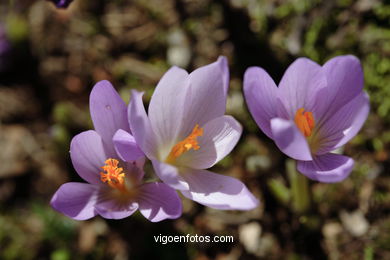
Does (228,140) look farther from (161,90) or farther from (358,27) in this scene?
(358,27)

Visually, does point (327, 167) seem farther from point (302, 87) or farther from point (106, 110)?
point (106, 110)

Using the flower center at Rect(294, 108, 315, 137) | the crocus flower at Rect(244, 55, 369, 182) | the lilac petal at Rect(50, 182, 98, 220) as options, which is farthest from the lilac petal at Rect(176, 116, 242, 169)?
the lilac petal at Rect(50, 182, 98, 220)

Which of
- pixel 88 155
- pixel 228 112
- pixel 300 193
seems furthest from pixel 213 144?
pixel 228 112

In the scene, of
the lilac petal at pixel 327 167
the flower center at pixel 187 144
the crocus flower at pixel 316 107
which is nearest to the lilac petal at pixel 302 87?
the crocus flower at pixel 316 107

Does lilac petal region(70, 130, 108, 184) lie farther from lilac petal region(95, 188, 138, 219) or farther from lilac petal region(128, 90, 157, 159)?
lilac petal region(128, 90, 157, 159)

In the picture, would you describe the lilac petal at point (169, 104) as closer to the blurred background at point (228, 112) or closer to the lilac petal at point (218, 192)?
the lilac petal at point (218, 192)

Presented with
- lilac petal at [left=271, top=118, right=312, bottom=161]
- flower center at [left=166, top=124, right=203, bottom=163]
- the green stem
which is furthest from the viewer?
the green stem

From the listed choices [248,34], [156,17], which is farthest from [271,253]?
[156,17]
